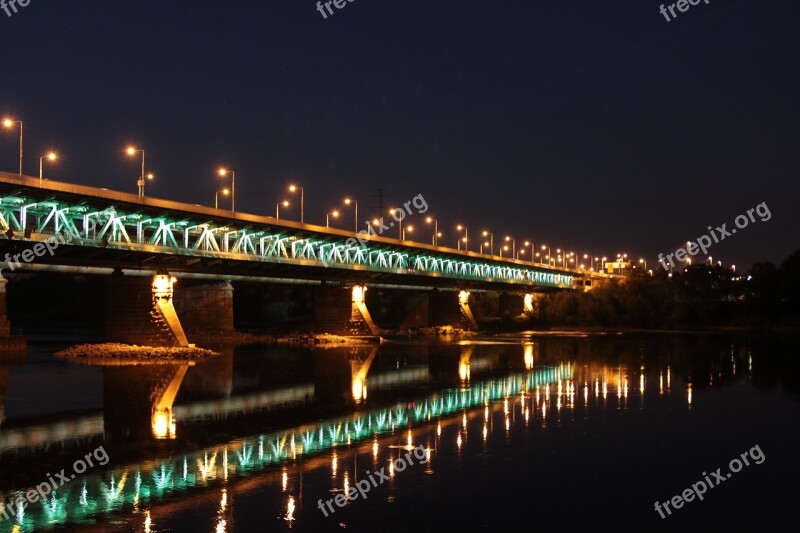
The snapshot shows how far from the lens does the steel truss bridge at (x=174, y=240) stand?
50188 millimetres

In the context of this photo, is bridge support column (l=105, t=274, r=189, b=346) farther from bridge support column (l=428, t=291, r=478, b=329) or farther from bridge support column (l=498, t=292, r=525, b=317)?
bridge support column (l=498, t=292, r=525, b=317)

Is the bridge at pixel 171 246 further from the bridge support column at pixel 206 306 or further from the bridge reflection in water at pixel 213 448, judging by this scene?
the bridge reflection in water at pixel 213 448

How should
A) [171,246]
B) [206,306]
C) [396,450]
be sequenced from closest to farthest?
[396,450]
[171,246]
[206,306]

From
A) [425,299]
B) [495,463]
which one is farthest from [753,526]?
[425,299]

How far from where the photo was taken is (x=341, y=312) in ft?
286

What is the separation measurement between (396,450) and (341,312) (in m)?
66.5

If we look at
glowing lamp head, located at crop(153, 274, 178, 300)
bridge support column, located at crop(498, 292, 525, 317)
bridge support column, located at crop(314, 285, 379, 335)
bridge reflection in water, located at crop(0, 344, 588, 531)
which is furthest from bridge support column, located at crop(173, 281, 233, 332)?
bridge support column, located at crop(498, 292, 525, 317)

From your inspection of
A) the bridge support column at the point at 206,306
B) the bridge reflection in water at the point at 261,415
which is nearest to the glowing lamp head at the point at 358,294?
the bridge support column at the point at 206,306

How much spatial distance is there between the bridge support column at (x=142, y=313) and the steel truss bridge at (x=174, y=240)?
61.4 inches

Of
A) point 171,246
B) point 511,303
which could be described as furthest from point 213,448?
point 511,303

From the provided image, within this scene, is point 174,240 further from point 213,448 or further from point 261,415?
point 213,448

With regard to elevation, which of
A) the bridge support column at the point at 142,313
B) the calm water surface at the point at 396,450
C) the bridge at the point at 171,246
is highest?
the bridge at the point at 171,246

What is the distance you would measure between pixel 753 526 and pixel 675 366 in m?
35.0

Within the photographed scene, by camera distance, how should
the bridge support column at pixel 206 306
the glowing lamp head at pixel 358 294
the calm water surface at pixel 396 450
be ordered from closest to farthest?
1. the calm water surface at pixel 396 450
2. the bridge support column at pixel 206 306
3. the glowing lamp head at pixel 358 294
